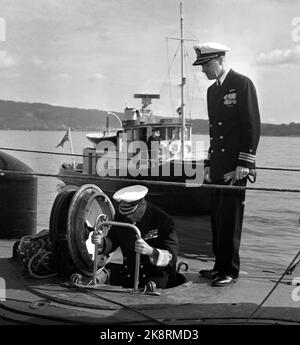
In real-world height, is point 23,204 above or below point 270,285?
above

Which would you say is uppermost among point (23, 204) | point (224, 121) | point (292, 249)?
point (224, 121)

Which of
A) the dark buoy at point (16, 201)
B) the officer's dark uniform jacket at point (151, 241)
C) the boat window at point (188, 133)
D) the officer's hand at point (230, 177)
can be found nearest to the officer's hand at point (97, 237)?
the officer's dark uniform jacket at point (151, 241)

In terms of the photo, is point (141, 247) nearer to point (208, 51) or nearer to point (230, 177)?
point (230, 177)

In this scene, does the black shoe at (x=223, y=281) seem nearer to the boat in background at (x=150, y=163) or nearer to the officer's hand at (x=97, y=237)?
the officer's hand at (x=97, y=237)

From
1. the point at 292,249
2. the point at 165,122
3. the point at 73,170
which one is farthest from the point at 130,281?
the point at 73,170

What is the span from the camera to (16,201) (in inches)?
272

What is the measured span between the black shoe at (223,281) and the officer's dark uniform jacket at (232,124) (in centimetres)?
87

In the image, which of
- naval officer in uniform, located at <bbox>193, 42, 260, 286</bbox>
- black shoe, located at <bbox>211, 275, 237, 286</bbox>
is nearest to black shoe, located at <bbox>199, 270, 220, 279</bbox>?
naval officer in uniform, located at <bbox>193, 42, 260, 286</bbox>

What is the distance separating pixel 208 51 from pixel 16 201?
10.5 ft

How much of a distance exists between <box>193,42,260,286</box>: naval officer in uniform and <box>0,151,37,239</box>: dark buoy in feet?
8.77

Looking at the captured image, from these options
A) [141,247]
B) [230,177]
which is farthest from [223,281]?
[141,247]

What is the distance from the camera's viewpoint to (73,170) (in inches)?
1176
